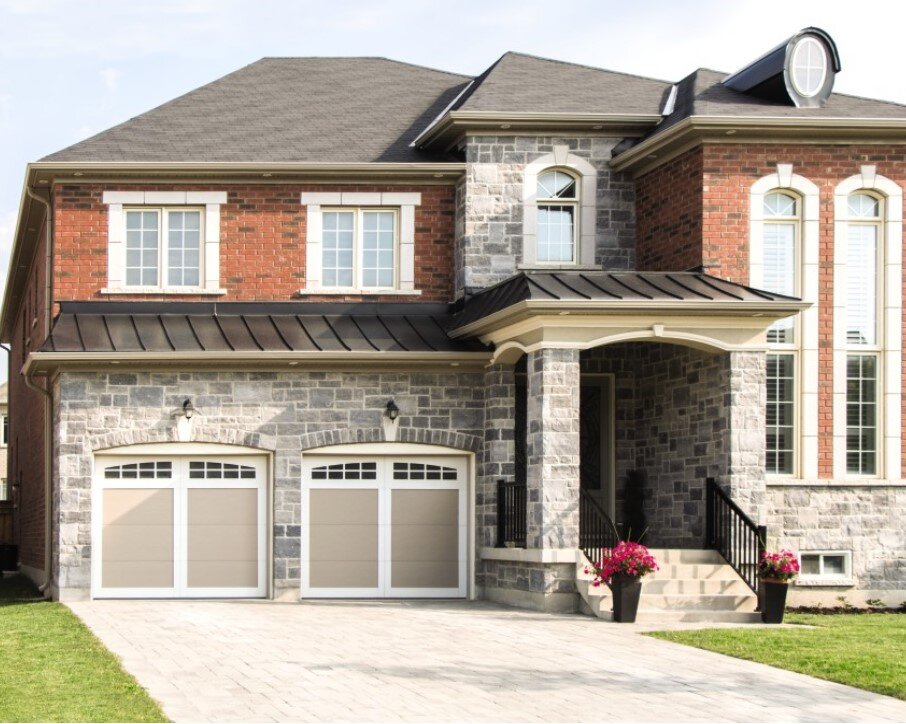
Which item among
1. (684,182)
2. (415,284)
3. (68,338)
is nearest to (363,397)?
(415,284)

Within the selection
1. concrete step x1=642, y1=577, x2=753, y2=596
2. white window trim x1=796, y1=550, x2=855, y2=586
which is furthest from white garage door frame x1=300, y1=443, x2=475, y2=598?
white window trim x1=796, y1=550, x2=855, y2=586

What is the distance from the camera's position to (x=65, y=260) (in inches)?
842

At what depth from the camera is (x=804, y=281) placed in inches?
796

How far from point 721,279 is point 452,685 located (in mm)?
9465

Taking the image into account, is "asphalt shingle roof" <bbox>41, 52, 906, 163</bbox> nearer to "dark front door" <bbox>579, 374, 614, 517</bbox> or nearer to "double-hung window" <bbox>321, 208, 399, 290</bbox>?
"double-hung window" <bbox>321, 208, 399, 290</bbox>

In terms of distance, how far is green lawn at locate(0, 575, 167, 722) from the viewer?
10.2m

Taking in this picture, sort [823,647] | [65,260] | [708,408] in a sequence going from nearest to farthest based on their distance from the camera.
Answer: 1. [823,647]
2. [708,408]
3. [65,260]

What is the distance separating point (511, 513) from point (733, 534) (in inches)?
124

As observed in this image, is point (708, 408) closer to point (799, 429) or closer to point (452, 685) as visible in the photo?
point (799, 429)

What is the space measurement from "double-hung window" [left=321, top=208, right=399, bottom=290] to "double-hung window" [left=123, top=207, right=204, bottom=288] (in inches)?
73.5

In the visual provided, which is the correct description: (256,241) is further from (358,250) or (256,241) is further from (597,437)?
(597,437)

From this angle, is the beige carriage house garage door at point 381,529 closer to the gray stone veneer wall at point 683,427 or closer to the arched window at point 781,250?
the gray stone veneer wall at point 683,427

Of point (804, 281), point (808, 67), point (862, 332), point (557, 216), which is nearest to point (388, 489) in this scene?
point (557, 216)

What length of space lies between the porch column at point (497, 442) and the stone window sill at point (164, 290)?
4240 millimetres
